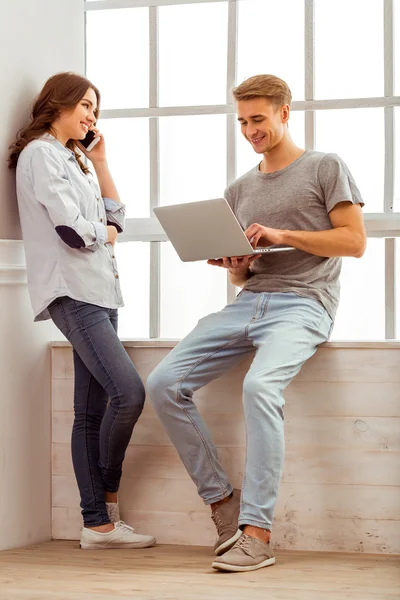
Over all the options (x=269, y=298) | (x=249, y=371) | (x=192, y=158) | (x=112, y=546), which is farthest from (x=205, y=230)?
(x=112, y=546)

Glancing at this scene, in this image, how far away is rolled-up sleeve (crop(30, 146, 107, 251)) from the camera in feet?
7.98

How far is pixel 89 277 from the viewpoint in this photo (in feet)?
8.34

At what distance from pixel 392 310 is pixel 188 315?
2.40 feet

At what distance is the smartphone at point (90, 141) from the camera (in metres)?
2.81

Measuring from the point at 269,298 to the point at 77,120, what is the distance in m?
0.83

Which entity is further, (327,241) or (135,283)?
(135,283)

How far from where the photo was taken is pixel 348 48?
292cm

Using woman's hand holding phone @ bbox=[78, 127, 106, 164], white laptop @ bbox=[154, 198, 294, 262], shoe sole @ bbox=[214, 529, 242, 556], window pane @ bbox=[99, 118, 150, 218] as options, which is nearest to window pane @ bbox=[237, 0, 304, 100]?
window pane @ bbox=[99, 118, 150, 218]

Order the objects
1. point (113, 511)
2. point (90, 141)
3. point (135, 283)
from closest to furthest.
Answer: point (113, 511)
point (90, 141)
point (135, 283)

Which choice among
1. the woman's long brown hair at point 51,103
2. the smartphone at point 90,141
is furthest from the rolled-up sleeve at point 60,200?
the smartphone at point 90,141

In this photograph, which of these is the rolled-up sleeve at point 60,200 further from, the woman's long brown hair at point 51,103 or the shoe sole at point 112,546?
the shoe sole at point 112,546

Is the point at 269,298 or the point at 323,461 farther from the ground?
the point at 269,298

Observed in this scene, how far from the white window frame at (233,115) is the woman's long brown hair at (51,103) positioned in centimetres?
46

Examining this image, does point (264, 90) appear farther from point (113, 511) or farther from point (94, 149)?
point (113, 511)
